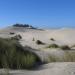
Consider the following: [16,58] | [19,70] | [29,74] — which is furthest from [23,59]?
[29,74]

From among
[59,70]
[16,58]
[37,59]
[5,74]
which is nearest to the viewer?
[5,74]

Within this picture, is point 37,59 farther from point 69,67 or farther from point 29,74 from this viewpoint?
point 29,74

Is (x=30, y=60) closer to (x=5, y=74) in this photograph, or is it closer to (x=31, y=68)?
(x=31, y=68)

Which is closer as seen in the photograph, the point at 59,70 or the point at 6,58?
the point at 59,70

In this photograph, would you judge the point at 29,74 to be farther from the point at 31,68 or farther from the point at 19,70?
the point at 31,68

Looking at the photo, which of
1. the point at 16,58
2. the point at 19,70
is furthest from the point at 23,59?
the point at 19,70

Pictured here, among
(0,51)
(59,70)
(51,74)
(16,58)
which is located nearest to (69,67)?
(59,70)

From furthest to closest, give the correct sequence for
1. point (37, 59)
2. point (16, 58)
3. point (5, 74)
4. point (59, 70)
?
point (37, 59) < point (16, 58) < point (59, 70) < point (5, 74)

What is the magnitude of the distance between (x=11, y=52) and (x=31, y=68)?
4.44 ft

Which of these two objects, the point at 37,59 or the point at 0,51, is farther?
the point at 37,59

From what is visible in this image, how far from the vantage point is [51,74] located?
914 centimetres

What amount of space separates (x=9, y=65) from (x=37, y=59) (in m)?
2.81

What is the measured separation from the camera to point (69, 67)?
10.4 m

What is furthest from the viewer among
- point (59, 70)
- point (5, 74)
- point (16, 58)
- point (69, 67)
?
point (16, 58)
